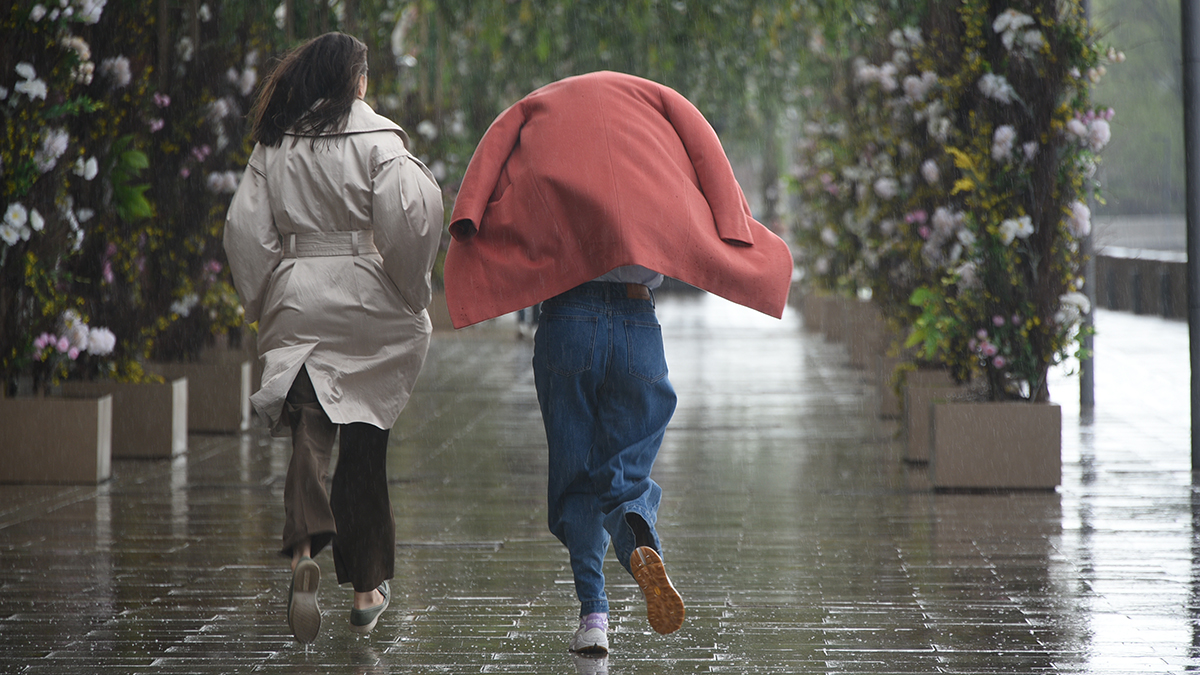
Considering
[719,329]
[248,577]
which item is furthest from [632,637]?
[719,329]

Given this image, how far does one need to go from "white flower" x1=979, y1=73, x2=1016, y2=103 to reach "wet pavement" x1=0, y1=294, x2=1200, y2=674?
192 cm

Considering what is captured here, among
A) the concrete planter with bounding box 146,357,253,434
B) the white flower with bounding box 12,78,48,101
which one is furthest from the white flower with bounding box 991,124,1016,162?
the concrete planter with bounding box 146,357,253,434

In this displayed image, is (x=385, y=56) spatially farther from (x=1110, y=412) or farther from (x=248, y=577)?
(x=248, y=577)

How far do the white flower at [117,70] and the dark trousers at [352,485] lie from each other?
3.94 m

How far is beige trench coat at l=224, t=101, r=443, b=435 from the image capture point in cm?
430

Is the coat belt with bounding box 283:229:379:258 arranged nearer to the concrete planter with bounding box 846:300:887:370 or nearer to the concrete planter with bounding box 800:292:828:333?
the concrete planter with bounding box 846:300:887:370

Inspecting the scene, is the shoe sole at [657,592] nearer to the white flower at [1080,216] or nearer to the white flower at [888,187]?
the white flower at [1080,216]

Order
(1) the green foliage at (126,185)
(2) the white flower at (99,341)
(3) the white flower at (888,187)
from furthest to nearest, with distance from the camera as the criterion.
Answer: (3) the white flower at (888,187), (1) the green foliage at (126,185), (2) the white flower at (99,341)

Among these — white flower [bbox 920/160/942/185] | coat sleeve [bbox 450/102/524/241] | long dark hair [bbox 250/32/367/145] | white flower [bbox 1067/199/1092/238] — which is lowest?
coat sleeve [bbox 450/102/524/241]

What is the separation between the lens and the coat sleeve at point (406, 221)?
4273 mm

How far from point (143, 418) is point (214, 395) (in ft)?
3.91

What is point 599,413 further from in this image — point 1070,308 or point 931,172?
point 931,172

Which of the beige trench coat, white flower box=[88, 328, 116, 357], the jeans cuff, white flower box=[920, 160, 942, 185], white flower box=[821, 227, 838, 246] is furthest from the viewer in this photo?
white flower box=[821, 227, 838, 246]

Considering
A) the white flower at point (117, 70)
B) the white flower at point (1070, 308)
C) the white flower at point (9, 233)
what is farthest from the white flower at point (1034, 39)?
the white flower at point (9, 233)
